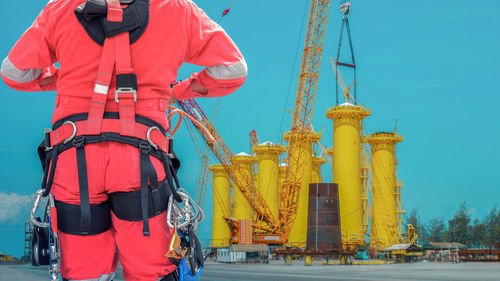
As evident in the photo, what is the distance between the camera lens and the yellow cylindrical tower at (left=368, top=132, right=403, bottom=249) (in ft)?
192

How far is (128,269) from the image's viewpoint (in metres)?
2.79

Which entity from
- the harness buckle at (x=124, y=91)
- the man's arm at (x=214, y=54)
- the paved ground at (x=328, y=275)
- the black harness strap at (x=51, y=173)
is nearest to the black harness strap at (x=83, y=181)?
the black harness strap at (x=51, y=173)

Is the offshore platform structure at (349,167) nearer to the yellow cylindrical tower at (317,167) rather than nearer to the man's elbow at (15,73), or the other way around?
the yellow cylindrical tower at (317,167)

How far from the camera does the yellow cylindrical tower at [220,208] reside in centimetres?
7712

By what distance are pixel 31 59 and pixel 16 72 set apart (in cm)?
14

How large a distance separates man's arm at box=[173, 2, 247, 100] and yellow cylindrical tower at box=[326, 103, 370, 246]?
48665 millimetres

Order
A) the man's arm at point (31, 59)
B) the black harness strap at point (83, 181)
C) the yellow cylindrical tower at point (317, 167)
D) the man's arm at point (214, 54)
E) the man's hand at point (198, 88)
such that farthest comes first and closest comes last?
the yellow cylindrical tower at point (317, 167), the man's hand at point (198, 88), the man's arm at point (214, 54), the man's arm at point (31, 59), the black harness strap at point (83, 181)

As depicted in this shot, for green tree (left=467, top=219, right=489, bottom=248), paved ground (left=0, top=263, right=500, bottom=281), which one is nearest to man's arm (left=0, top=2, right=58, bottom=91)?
paved ground (left=0, top=263, right=500, bottom=281)

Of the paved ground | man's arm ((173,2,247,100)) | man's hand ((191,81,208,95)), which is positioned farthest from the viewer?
the paved ground

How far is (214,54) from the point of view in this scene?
3094mm

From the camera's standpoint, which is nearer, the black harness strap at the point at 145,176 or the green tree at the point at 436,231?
the black harness strap at the point at 145,176

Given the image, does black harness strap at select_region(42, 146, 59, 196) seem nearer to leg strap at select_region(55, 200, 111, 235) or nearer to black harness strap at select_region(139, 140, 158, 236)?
leg strap at select_region(55, 200, 111, 235)

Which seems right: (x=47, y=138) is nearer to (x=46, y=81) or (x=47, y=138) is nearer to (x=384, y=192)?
(x=46, y=81)

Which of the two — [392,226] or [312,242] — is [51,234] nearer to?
[312,242]
